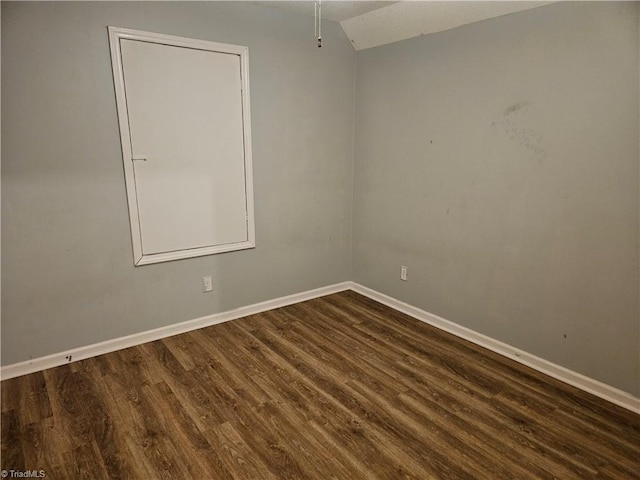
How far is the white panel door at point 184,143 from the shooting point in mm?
2566

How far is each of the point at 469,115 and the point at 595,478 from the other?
218 centimetres

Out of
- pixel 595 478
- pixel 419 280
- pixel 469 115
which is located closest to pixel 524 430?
pixel 595 478

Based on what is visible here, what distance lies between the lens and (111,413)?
2098 mm

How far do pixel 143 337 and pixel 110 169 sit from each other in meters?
1.21

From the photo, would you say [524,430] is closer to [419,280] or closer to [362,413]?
[362,413]

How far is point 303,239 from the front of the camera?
3549 millimetres

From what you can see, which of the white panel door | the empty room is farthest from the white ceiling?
the white panel door

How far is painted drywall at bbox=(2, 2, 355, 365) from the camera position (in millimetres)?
2250

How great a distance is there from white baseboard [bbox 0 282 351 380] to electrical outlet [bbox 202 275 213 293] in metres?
0.22

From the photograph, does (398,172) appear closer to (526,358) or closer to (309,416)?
(526,358)

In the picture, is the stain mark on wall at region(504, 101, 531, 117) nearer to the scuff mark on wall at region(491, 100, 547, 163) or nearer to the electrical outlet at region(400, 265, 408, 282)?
the scuff mark on wall at region(491, 100, 547, 163)

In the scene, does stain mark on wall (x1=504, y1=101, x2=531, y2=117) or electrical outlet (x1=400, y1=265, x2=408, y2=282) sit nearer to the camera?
stain mark on wall (x1=504, y1=101, x2=531, y2=117)

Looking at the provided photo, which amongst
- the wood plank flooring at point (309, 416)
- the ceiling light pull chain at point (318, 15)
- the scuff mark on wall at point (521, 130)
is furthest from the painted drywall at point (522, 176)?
the ceiling light pull chain at point (318, 15)

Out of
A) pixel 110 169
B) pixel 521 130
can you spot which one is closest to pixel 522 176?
pixel 521 130
